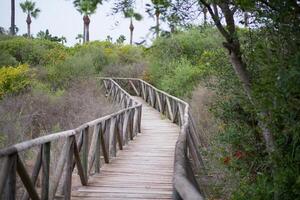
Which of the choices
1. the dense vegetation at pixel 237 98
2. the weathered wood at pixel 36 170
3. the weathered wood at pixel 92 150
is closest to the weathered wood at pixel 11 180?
the weathered wood at pixel 36 170

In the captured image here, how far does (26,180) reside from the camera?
3723 millimetres

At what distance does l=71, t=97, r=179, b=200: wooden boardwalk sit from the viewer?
5656 mm

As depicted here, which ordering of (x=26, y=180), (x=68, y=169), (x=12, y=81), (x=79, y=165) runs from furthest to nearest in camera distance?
(x=12, y=81)
(x=79, y=165)
(x=68, y=169)
(x=26, y=180)

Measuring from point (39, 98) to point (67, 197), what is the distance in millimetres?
12094

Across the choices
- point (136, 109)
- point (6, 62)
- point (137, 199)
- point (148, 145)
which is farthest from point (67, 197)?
point (6, 62)

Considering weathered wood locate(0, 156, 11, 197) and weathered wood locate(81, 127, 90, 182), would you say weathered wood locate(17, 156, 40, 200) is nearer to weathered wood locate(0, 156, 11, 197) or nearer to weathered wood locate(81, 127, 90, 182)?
weathered wood locate(0, 156, 11, 197)

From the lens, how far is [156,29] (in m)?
4.57

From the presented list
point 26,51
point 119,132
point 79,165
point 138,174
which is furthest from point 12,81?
point 79,165

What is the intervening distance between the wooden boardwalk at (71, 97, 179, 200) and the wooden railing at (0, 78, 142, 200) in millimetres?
239

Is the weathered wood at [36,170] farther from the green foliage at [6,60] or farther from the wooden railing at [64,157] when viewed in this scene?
the green foliage at [6,60]

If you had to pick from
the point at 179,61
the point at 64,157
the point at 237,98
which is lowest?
the point at 64,157

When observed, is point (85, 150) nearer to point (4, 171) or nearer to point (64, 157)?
point (64, 157)

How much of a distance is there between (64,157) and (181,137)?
4.61ft

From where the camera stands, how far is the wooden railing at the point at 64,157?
11.0 ft
